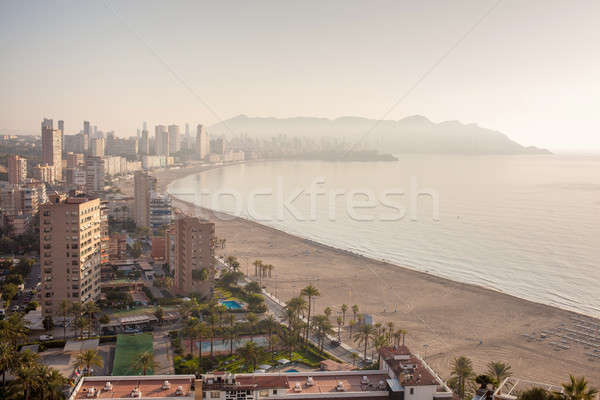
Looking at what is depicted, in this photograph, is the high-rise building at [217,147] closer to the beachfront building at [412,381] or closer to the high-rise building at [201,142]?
the high-rise building at [201,142]

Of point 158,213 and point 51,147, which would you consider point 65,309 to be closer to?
point 158,213

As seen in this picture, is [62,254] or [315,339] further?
[62,254]

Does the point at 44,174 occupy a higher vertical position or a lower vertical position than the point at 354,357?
higher

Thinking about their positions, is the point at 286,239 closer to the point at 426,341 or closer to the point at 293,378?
the point at 426,341

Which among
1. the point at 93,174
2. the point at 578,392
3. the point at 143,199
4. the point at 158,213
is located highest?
the point at 93,174

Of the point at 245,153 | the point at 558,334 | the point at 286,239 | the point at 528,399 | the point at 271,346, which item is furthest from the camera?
the point at 245,153

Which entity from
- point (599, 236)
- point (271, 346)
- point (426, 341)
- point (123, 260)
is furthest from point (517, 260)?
point (123, 260)

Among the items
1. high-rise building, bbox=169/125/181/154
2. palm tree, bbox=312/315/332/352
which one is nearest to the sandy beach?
palm tree, bbox=312/315/332/352

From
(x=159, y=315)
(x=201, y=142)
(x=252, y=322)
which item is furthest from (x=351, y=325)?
(x=201, y=142)
